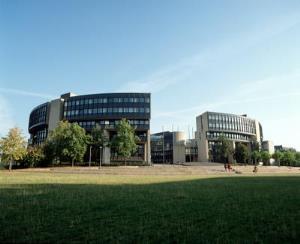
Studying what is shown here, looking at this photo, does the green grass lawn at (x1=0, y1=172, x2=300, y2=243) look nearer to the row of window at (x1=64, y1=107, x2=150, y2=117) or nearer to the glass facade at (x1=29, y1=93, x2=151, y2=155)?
the glass facade at (x1=29, y1=93, x2=151, y2=155)

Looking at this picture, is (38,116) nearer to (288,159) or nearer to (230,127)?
(230,127)

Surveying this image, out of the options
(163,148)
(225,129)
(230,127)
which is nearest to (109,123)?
(225,129)

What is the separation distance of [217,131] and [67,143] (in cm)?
8395

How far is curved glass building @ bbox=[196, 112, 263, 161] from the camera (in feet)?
452

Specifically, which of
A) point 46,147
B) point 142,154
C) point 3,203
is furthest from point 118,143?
point 3,203

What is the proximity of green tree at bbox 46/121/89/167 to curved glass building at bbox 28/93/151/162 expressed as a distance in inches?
923

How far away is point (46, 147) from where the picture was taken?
79.6m

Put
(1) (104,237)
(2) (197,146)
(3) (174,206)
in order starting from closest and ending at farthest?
(1) (104,237) → (3) (174,206) → (2) (197,146)

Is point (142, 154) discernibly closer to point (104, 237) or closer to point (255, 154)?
point (255, 154)

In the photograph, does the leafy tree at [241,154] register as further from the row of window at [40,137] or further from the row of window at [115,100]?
the row of window at [40,137]

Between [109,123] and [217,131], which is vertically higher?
[217,131]

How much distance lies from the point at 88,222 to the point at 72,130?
7313 centimetres

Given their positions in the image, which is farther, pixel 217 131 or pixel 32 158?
pixel 217 131

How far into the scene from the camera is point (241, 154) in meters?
127
